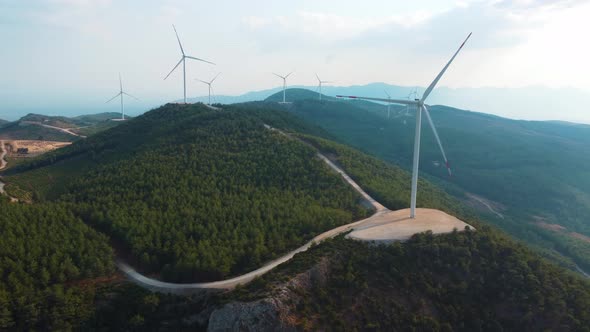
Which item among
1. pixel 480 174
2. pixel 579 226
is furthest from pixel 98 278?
pixel 480 174

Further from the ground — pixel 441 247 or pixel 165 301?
pixel 441 247

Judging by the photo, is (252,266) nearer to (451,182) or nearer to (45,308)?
(45,308)

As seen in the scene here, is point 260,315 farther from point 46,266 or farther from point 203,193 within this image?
point 203,193

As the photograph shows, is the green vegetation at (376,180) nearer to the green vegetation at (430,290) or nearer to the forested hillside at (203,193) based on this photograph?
the forested hillside at (203,193)

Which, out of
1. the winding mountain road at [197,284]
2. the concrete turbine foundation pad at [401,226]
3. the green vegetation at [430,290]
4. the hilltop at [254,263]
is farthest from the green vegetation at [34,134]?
the green vegetation at [430,290]

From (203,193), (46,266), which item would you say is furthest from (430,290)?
(46,266)

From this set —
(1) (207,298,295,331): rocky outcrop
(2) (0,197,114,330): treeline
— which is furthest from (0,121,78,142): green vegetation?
(1) (207,298,295,331): rocky outcrop
